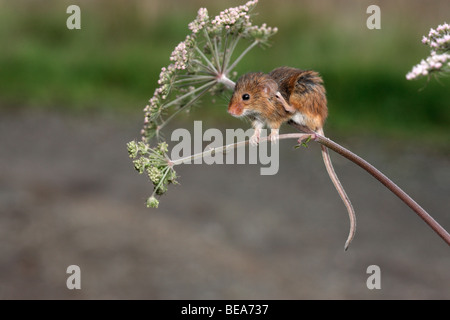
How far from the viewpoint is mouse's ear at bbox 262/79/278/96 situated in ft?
6.85

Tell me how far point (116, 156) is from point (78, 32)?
269cm

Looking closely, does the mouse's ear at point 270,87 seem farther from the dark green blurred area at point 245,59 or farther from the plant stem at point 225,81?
the dark green blurred area at point 245,59

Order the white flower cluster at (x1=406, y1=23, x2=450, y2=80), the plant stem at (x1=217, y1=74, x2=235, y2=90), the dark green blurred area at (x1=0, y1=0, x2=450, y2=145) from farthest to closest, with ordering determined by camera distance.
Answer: the dark green blurred area at (x1=0, y1=0, x2=450, y2=145) → the plant stem at (x1=217, y1=74, x2=235, y2=90) → the white flower cluster at (x1=406, y1=23, x2=450, y2=80)

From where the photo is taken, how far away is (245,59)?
11.9 m

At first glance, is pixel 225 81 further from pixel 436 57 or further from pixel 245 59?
pixel 245 59

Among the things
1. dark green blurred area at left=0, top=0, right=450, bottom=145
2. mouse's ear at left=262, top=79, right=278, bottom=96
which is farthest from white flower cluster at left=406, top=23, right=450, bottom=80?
dark green blurred area at left=0, top=0, right=450, bottom=145

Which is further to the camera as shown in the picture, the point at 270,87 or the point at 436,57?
the point at 270,87

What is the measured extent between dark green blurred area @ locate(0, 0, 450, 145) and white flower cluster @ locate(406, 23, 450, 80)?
28.4 ft

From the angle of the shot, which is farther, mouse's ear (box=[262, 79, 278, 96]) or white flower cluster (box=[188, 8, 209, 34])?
mouse's ear (box=[262, 79, 278, 96])

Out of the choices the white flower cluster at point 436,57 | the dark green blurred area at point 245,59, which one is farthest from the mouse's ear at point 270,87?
the dark green blurred area at point 245,59

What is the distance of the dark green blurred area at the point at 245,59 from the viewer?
11508 millimetres

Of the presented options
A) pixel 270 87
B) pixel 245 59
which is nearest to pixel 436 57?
pixel 270 87

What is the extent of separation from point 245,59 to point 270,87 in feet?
32.4

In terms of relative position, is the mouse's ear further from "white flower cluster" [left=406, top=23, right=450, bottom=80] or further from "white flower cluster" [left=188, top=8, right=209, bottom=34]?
"white flower cluster" [left=406, top=23, right=450, bottom=80]
